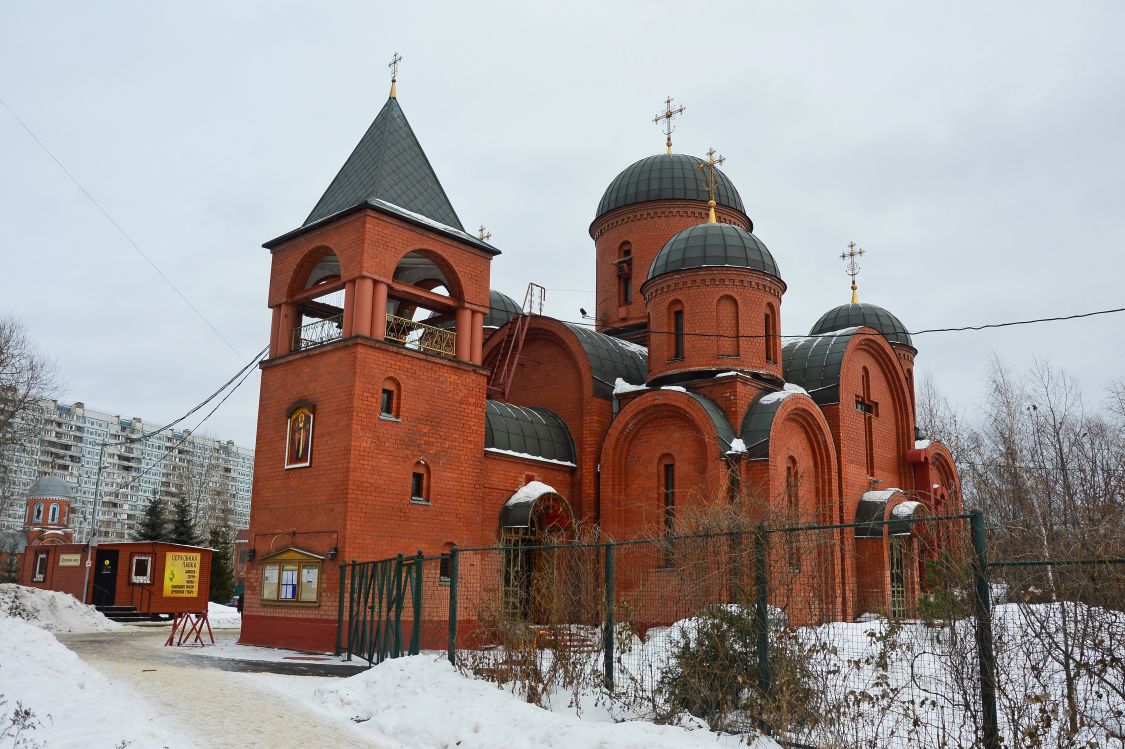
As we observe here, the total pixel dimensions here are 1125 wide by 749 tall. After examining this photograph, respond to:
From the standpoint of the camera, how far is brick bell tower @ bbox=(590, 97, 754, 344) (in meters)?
25.7

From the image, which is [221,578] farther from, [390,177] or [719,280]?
[719,280]

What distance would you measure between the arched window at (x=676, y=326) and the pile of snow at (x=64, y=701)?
1351 cm

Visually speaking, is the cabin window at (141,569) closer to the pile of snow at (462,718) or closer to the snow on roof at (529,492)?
the snow on roof at (529,492)

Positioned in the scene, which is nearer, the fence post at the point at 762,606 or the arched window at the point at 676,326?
the fence post at the point at 762,606

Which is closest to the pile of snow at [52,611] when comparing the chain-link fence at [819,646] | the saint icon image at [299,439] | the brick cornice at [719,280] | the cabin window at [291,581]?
the cabin window at [291,581]

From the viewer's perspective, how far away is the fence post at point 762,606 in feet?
25.8

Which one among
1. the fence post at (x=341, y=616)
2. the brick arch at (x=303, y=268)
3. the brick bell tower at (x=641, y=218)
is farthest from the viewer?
the brick bell tower at (x=641, y=218)

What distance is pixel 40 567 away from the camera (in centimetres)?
3108

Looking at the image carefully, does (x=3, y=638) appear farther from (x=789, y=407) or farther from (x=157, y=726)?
(x=789, y=407)

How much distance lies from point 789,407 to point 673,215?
8683 mm

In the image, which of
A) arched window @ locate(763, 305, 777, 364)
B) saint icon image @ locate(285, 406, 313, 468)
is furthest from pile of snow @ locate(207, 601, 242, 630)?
arched window @ locate(763, 305, 777, 364)

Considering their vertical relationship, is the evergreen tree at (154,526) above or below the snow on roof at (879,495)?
below

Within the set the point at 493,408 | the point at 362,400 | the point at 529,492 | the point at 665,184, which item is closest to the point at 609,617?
the point at 362,400

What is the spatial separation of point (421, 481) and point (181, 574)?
1338 cm
